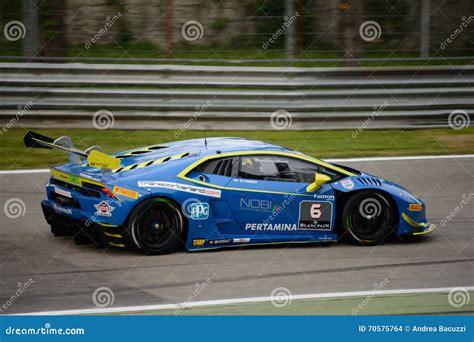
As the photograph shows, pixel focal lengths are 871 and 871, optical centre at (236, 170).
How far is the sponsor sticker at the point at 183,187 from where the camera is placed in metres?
8.68

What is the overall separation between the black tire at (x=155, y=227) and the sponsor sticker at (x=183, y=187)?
142 millimetres

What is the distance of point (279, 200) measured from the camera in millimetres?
9016

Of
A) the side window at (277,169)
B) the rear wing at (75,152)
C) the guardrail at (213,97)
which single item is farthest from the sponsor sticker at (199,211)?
the guardrail at (213,97)

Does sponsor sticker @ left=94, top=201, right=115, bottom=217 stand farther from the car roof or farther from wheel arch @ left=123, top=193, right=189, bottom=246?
the car roof

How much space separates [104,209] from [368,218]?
9.18ft

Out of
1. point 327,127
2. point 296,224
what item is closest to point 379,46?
point 327,127

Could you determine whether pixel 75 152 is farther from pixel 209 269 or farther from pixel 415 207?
pixel 415 207

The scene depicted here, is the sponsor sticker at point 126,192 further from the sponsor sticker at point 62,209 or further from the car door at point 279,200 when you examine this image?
the car door at point 279,200

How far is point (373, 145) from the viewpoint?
14016mm

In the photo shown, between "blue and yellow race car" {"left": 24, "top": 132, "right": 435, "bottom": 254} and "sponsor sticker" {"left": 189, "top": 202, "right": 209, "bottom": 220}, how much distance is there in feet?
0.03

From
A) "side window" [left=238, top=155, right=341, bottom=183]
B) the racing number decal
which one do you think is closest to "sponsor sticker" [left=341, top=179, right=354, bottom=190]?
"side window" [left=238, top=155, right=341, bottom=183]

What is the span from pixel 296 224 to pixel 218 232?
0.84m

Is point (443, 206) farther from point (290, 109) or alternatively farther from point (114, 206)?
point (114, 206)

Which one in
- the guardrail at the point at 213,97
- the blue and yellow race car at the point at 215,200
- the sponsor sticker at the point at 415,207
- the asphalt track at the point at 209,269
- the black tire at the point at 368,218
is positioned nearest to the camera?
the asphalt track at the point at 209,269
